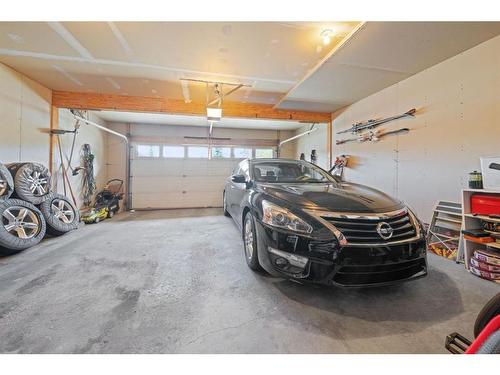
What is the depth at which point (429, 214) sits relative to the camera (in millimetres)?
2975

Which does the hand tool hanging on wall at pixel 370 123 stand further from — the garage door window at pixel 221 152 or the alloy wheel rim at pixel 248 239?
the garage door window at pixel 221 152

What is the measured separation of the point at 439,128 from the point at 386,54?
1.30 m

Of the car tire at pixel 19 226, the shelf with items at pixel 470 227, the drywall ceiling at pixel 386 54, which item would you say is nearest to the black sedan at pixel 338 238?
the shelf with items at pixel 470 227

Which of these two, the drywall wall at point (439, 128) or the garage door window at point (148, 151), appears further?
the garage door window at point (148, 151)

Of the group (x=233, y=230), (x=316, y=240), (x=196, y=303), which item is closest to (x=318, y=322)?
(x=316, y=240)

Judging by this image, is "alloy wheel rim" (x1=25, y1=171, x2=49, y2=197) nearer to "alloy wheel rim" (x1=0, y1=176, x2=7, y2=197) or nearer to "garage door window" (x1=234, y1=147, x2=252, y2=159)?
"alloy wheel rim" (x1=0, y1=176, x2=7, y2=197)

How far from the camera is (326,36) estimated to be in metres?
2.30

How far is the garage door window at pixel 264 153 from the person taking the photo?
7.46m

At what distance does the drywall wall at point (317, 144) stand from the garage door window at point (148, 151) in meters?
5.00

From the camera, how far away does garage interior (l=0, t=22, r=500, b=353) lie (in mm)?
1338

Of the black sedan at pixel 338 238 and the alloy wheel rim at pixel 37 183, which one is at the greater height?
the alloy wheel rim at pixel 37 183

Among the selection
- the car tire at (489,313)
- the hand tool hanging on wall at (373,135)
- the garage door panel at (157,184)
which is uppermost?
the hand tool hanging on wall at (373,135)
